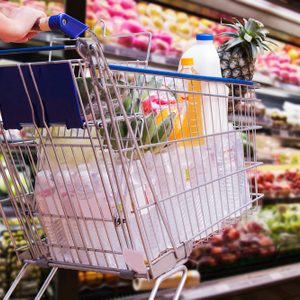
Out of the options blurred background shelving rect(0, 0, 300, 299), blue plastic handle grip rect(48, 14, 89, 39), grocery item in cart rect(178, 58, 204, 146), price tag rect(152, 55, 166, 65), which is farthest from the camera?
price tag rect(152, 55, 166, 65)

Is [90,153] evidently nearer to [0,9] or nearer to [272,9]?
[0,9]

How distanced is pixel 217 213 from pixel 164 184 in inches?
7.4

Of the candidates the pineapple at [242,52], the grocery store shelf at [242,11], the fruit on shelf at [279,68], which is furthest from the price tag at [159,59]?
the pineapple at [242,52]

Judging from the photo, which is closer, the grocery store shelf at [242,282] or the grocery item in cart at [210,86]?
the grocery item in cart at [210,86]

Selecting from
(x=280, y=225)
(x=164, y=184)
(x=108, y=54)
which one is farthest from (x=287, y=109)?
(x=164, y=184)

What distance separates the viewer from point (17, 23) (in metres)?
0.79

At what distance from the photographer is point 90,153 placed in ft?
3.09

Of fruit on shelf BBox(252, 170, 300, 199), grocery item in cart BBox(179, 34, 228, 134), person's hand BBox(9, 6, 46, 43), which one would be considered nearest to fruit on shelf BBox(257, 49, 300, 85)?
fruit on shelf BBox(252, 170, 300, 199)

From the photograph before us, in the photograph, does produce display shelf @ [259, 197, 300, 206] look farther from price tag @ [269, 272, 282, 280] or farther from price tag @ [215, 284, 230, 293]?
price tag @ [215, 284, 230, 293]

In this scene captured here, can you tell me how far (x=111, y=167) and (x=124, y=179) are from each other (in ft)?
0.16

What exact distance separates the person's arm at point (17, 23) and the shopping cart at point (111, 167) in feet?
0.14

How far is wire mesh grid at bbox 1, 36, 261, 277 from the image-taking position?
0.82m

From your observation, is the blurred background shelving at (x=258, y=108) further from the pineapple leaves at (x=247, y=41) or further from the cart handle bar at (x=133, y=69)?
the cart handle bar at (x=133, y=69)

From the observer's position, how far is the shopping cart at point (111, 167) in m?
0.79
